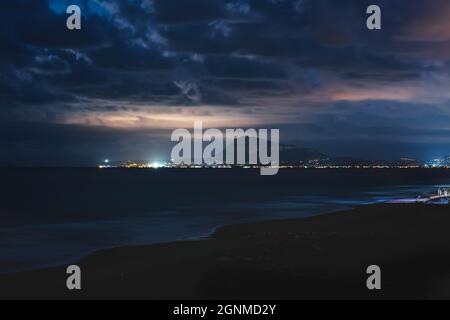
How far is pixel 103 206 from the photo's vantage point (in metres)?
72.3

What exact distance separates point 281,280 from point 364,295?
331 centimetres

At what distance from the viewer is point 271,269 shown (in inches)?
878

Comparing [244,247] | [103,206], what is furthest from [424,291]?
[103,206]

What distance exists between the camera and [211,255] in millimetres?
25844

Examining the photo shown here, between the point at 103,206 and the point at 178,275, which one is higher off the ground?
the point at 103,206

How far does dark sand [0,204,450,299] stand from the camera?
1930 cm

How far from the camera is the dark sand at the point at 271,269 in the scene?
63.3 feet

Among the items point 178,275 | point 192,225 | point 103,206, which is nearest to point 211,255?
point 178,275

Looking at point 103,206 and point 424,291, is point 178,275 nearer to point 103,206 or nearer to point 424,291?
point 424,291

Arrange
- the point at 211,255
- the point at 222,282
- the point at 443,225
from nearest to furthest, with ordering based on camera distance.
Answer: the point at 222,282
the point at 211,255
the point at 443,225
